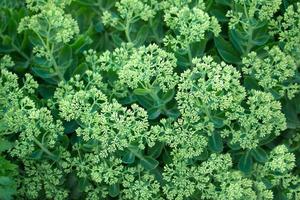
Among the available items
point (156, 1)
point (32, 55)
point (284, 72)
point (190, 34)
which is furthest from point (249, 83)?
point (32, 55)

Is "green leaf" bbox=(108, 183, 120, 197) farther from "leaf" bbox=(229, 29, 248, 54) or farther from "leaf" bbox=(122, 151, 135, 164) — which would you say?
"leaf" bbox=(229, 29, 248, 54)

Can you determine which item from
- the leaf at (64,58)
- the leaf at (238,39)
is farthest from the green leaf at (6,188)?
the leaf at (238,39)

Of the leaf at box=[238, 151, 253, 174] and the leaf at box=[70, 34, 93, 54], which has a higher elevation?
the leaf at box=[70, 34, 93, 54]

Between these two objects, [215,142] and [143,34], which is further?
[143,34]

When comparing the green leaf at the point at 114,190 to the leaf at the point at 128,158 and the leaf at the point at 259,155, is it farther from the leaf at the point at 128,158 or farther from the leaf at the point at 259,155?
the leaf at the point at 259,155

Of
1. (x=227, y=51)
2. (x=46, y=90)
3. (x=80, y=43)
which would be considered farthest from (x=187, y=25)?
(x=46, y=90)

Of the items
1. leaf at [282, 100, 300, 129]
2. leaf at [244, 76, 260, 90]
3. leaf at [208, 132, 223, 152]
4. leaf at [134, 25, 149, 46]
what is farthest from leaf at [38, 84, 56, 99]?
leaf at [282, 100, 300, 129]

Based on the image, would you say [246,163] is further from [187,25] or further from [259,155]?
[187,25]
